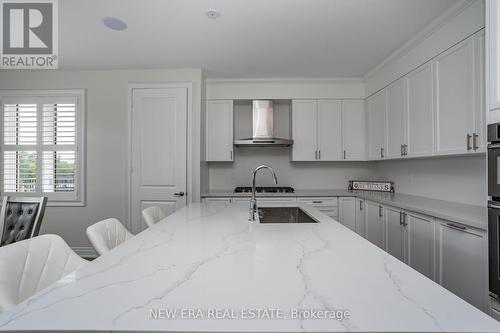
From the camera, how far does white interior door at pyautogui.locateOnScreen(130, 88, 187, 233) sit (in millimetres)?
3490

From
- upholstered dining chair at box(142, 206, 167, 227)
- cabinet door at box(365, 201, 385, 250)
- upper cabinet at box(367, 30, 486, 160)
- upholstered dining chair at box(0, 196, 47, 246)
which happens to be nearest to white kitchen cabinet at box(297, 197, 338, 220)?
cabinet door at box(365, 201, 385, 250)

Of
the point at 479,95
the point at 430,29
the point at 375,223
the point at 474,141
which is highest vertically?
the point at 430,29

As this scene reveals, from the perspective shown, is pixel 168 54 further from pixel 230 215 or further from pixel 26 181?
pixel 26 181

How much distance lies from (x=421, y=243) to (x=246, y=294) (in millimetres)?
2184

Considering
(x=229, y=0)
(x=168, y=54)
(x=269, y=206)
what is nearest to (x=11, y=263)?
(x=269, y=206)

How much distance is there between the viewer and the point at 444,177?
2.64 meters

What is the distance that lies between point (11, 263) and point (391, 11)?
117 inches

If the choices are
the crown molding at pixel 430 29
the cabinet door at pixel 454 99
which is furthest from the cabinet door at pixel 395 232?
the crown molding at pixel 430 29

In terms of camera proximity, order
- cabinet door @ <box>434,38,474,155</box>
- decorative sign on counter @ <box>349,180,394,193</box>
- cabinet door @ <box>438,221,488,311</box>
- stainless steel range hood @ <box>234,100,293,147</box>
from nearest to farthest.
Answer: cabinet door @ <box>438,221,488,311</box> → cabinet door @ <box>434,38,474,155</box> → decorative sign on counter @ <box>349,180,394,193</box> → stainless steel range hood @ <box>234,100,293,147</box>

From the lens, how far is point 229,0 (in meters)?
2.04

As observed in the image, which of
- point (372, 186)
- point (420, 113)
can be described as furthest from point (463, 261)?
point (372, 186)

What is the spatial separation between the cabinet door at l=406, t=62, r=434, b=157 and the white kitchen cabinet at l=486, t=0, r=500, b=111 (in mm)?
1009

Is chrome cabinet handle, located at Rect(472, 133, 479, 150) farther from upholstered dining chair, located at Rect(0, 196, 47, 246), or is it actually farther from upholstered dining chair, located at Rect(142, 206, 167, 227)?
upholstered dining chair, located at Rect(0, 196, 47, 246)

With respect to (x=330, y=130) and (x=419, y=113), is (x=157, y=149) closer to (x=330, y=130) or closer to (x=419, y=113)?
(x=330, y=130)
